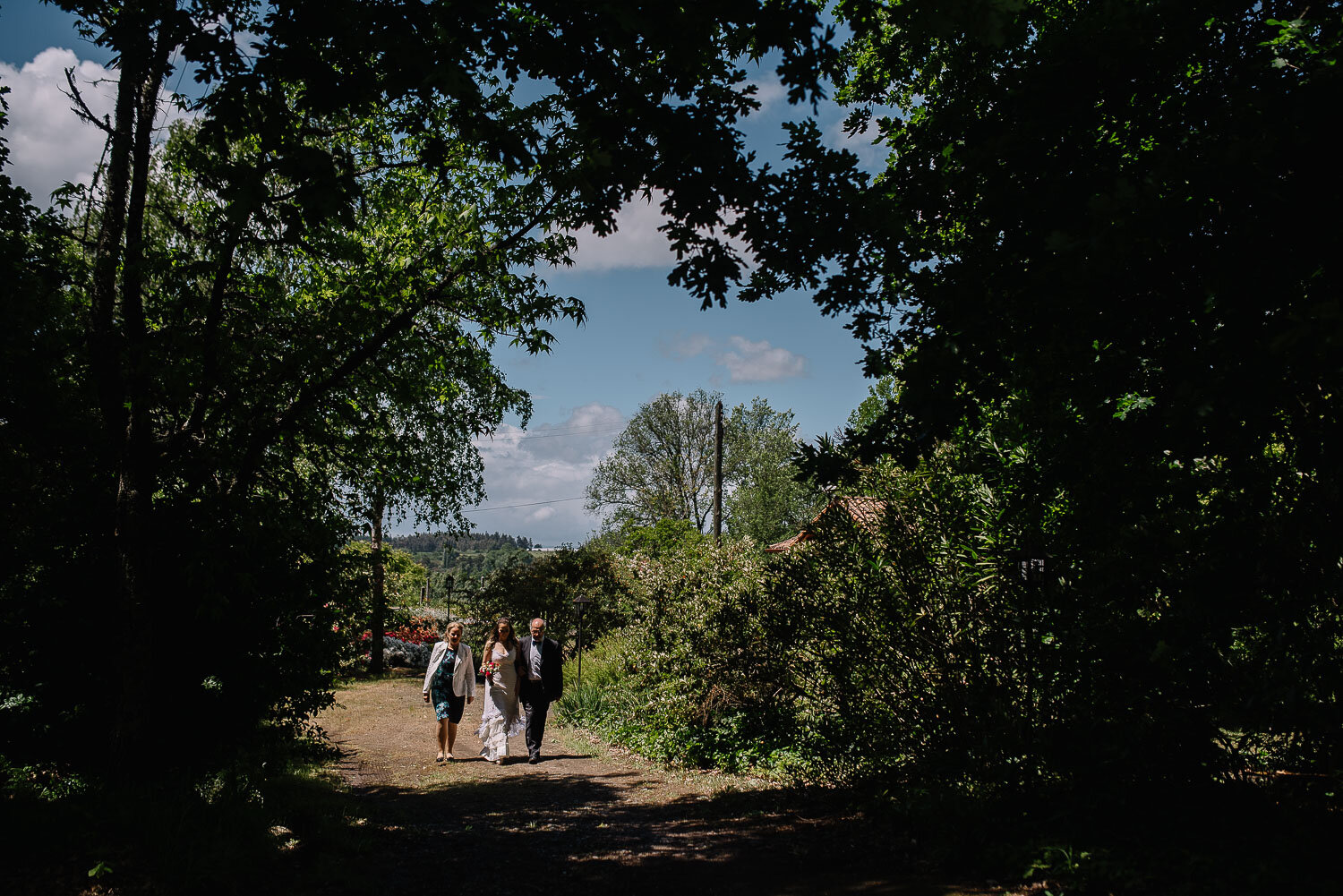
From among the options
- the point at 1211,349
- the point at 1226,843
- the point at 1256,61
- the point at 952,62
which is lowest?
the point at 1226,843

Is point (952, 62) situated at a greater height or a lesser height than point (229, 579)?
greater

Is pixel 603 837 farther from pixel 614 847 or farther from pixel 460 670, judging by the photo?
pixel 460 670

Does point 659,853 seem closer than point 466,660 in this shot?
Yes

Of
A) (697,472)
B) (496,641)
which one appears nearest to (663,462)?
(697,472)

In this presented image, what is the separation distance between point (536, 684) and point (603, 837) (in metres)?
4.37

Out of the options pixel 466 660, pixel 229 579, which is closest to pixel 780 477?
pixel 466 660

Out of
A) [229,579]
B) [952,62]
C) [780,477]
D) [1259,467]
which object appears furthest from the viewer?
[780,477]

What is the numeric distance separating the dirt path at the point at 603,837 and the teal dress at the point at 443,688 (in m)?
0.76

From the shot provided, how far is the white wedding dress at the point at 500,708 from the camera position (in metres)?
10.5

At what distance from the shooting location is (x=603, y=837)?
6418 mm

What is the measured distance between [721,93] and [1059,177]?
87.7 inches

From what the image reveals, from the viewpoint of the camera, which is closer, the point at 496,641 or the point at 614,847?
the point at 614,847

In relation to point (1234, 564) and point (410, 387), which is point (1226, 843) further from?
point (410, 387)

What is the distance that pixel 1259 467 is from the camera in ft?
14.0
